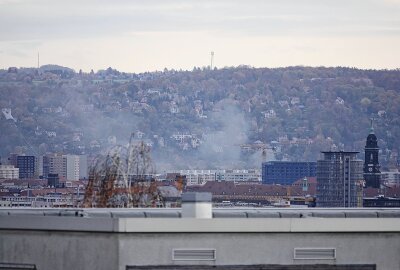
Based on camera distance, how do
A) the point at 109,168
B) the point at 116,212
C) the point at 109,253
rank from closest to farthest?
the point at 109,253
the point at 116,212
the point at 109,168

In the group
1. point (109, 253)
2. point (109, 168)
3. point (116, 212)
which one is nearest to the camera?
point (109, 253)

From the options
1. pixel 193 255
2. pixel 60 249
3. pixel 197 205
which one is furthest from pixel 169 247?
pixel 60 249

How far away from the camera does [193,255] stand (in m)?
20.3

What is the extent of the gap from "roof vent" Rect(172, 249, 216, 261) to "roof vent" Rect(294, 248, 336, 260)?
0.95 metres

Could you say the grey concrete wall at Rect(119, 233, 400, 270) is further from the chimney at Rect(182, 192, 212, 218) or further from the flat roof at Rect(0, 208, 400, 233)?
the chimney at Rect(182, 192, 212, 218)

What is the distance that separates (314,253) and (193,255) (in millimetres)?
1372

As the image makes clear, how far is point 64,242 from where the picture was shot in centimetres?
2072

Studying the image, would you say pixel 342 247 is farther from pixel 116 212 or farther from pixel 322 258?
pixel 116 212

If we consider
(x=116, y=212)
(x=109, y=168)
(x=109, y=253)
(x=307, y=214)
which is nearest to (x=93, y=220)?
(x=109, y=253)

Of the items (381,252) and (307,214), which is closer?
(381,252)

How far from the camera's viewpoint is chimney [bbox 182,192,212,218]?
Result: 69.4 ft

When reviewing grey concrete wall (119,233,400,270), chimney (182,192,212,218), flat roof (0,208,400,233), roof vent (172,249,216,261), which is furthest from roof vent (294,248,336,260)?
chimney (182,192,212,218)

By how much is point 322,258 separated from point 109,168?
Answer: 1533 inches

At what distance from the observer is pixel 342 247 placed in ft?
68.8
